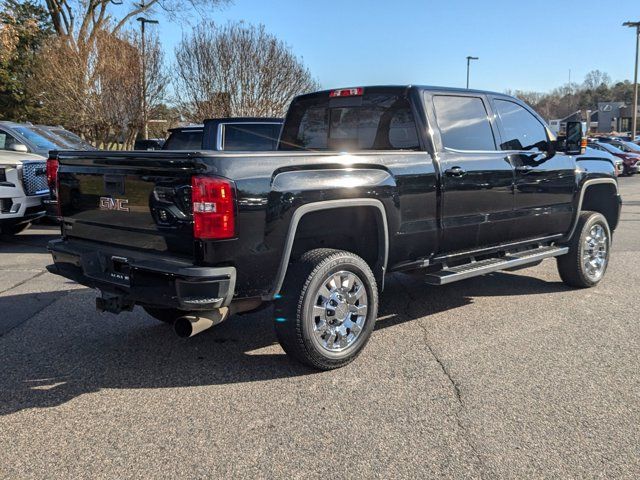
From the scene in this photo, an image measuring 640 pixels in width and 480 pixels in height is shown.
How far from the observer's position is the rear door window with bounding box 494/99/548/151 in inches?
219

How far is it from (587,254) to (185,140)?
657 centimetres

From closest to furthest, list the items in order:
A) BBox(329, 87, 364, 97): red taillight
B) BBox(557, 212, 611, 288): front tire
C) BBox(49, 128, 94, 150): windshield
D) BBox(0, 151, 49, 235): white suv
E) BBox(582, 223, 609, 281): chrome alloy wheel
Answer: BBox(329, 87, 364, 97): red taillight < BBox(557, 212, 611, 288): front tire < BBox(582, 223, 609, 281): chrome alloy wheel < BBox(0, 151, 49, 235): white suv < BBox(49, 128, 94, 150): windshield

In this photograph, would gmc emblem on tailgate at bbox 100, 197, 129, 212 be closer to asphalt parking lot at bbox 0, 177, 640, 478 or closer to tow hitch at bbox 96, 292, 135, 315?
tow hitch at bbox 96, 292, 135, 315

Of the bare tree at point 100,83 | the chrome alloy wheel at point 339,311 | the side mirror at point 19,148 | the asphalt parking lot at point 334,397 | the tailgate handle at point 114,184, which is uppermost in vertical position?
the bare tree at point 100,83

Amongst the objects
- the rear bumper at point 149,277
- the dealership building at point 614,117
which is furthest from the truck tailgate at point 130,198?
the dealership building at point 614,117

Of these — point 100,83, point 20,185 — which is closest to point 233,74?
point 100,83

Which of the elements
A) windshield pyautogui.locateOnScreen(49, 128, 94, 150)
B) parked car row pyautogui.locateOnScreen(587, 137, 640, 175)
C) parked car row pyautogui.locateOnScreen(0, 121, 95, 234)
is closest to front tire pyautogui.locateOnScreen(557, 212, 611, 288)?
parked car row pyautogui.locateOnScreen(0, 121, 95, 234)

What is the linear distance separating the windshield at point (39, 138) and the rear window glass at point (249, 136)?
11.8 ft

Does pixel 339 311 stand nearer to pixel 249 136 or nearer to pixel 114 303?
pixel 114 303

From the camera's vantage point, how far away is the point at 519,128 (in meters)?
5.77

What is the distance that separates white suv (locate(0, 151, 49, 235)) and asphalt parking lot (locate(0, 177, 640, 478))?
11.4 ft

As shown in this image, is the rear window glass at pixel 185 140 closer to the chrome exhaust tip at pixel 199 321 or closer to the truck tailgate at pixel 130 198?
the truck tailgate at pixel 130 198

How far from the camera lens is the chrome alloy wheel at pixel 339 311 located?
402cm

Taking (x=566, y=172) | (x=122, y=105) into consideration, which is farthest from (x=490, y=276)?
(x=122, y=105)
